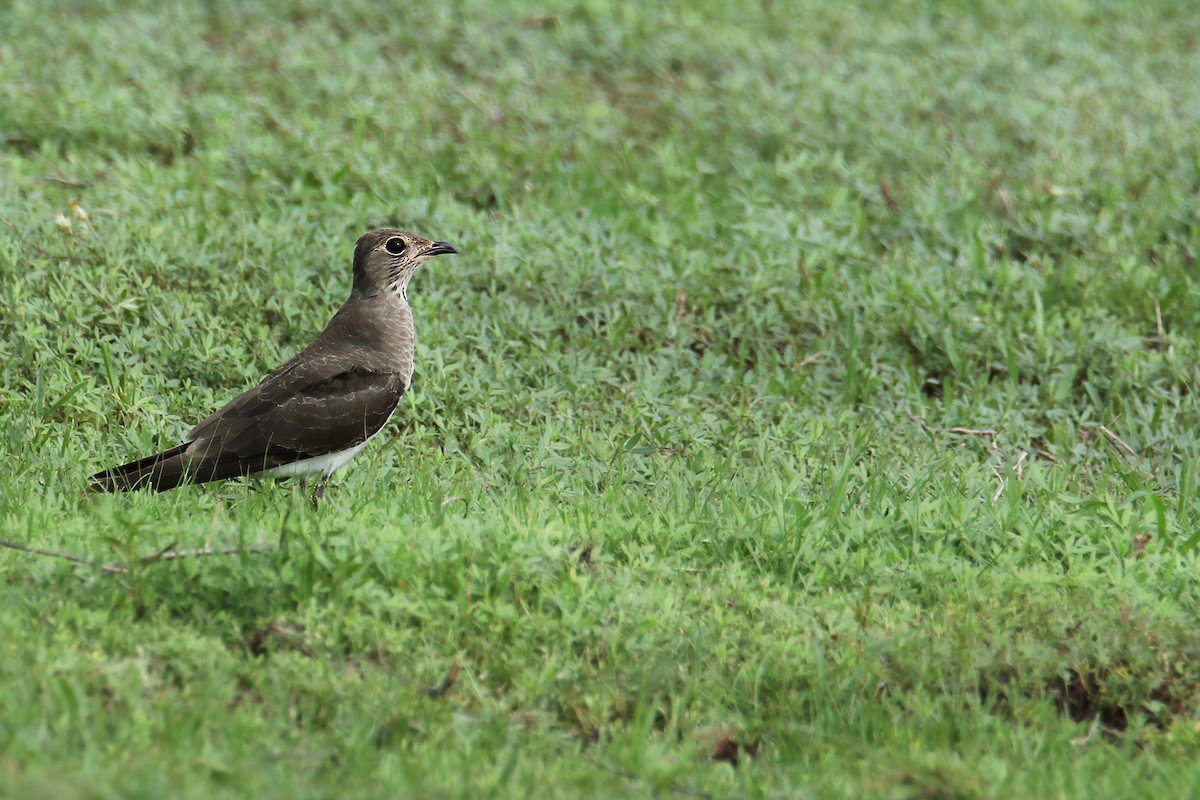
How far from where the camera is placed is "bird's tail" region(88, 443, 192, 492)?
6.44 m

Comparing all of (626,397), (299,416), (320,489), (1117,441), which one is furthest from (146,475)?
(1117,441)

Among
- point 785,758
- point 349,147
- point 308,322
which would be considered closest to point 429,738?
point 785,758

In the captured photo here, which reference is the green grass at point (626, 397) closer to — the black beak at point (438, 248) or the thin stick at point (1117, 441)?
the thin stick at point (1117, 441)

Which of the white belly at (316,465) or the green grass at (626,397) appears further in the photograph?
the white belly at (316,465)

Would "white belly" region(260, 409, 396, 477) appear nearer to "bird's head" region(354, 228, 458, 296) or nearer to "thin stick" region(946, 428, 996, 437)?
"bird's head" region(354, 228, 458, 296)

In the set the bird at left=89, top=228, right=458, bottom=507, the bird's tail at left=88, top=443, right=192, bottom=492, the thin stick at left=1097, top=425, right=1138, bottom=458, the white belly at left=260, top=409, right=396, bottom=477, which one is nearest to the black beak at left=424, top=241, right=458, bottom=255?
the bird at left=89, top=228, right=458, bottom=507

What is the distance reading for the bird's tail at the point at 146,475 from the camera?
21.1 ft

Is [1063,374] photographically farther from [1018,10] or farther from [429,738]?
[1018,10]

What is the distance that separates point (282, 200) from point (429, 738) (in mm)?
6030

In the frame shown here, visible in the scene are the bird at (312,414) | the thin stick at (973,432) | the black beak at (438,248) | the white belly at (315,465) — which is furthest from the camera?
the thin stick at (973,432)

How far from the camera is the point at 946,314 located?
9336 mm

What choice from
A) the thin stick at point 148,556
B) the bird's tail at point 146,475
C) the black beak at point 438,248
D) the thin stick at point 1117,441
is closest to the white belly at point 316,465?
the bird's tail at point 146,475

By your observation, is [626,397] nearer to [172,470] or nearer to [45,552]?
[172,470]

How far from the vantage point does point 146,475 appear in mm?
6457
